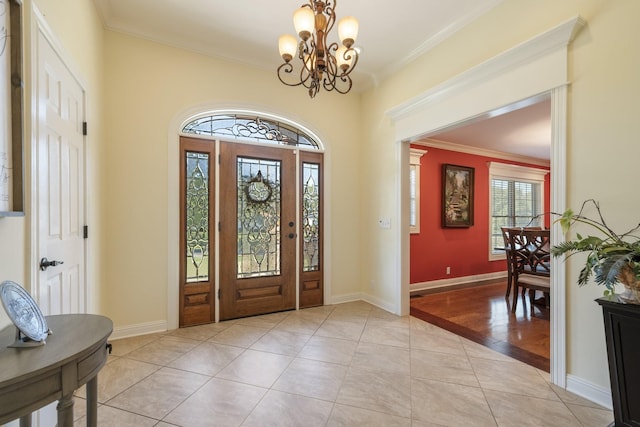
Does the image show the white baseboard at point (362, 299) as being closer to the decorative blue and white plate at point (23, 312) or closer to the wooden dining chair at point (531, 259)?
the wooden dining chair at point (531, 259)

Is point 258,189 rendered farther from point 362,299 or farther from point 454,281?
point 454,281

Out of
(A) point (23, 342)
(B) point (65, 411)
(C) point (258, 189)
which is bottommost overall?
(B) point (65, 411)

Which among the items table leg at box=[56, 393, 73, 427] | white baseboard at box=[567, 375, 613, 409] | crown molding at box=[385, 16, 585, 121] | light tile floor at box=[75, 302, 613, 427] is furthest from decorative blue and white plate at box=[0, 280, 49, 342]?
crown molding at box=[385, 16, 585, 121]

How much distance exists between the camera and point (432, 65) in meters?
3.19

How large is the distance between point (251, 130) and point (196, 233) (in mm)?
1383

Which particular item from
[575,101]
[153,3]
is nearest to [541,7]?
[575,101]

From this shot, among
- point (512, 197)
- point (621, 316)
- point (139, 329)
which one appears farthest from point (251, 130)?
point (512, 197)

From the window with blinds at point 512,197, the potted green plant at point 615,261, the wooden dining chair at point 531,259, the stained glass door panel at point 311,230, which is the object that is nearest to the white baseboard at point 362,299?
the stained glass door panel at point 311,230

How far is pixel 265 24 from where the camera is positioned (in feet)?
9.49

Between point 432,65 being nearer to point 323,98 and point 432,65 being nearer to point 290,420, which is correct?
point 323,98

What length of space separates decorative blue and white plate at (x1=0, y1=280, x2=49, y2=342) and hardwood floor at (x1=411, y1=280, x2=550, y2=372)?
316 cm

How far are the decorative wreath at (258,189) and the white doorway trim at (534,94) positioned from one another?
6.61ft

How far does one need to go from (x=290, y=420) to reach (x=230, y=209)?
2266 millimetres

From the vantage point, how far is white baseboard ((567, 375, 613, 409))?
1879 mm
